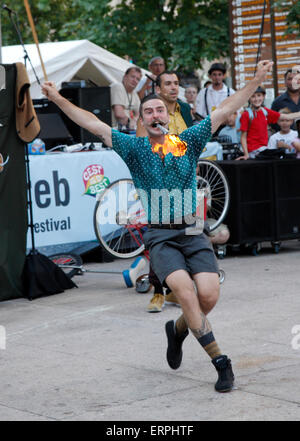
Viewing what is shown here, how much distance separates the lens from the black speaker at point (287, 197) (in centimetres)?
→ 1087

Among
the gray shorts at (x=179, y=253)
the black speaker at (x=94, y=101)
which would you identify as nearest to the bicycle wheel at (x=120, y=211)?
the black speaker at (x=94, y=101)

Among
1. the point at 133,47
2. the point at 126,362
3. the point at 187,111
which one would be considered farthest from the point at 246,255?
the point at 133,47

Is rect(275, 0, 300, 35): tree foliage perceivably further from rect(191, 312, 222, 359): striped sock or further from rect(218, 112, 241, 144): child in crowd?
rect(191, 312, 222, 359): striped sock

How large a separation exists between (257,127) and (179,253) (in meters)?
6.01

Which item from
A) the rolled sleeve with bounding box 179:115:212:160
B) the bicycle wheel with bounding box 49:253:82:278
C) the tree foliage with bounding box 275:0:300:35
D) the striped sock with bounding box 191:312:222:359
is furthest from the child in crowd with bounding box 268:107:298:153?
the striped sock with bounding box 191:312:222:359

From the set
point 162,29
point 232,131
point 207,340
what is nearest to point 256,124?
point 232,131

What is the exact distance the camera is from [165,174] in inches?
219

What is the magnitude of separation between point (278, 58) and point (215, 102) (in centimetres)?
435

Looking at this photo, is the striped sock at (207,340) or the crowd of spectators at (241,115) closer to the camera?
the striped sock at (207,340)

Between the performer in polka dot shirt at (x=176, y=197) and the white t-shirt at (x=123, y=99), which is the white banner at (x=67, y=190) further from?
the performer in polka dot shirt at (x=176, y=197)

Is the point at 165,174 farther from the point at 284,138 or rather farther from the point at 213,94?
the point at 213,94

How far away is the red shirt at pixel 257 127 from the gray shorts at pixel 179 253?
5.80 metres

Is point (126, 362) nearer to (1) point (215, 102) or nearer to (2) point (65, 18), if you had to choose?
(1) point (215, 102)

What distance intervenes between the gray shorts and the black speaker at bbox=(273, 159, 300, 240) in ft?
17.7
